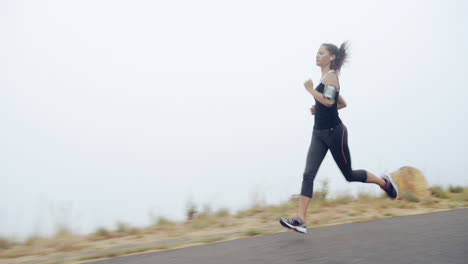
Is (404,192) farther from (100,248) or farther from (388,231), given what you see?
(100,248)

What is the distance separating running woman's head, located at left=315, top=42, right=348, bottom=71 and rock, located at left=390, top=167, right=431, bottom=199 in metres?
3.89

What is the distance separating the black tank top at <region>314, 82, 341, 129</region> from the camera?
17.3 ft

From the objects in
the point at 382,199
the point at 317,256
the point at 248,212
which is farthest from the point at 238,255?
the point at 382,199

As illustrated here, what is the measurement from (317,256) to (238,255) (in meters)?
0.66

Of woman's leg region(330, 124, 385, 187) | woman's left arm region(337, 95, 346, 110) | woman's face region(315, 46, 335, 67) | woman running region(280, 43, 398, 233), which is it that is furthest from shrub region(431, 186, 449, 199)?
woman's face region(315, 46, 335, 67)

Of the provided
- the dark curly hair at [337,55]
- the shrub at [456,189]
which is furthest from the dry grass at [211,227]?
the dark curly hair at [337,55]

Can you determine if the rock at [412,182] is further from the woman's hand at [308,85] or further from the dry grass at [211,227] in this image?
the woman's hand at [308,85]

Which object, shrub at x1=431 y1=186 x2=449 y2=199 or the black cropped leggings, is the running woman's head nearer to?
the black cropped leggings

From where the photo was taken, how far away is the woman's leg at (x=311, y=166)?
5.29 metres

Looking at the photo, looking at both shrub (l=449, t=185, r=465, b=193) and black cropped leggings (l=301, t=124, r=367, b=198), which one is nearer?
black cropped leggings (l=301, t=124, r=367, b=198)

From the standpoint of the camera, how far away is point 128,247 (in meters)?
4.99

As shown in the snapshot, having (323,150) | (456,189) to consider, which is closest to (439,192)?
(456,189)

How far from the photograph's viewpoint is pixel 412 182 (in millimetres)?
8688

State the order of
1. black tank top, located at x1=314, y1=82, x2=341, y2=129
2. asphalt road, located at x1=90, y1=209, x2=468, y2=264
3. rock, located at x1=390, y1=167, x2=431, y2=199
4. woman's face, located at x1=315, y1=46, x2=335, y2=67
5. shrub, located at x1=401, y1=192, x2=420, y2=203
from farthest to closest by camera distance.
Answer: rock, located at x1=390, y1=167, x2=431, y2=199
shrub, located at x1=401, y1=192, x2=420, y2=203
woman's face, located at x1=315, y1=46, x2=335, y2=67
black tank top, located at x1=314, y1=82, x2=341, y2=129
asphalt road, located at x1=90, y1=209, x2=468, y2=264
